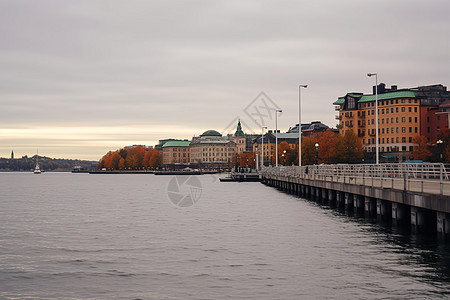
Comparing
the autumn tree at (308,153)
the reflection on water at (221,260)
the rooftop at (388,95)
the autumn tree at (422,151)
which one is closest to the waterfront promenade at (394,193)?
the reflection on water at (221,260)

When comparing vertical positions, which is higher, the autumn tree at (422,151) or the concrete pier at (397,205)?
the autumn tree at (422,151)

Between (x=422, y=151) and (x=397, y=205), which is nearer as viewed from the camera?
(x=397, y=205)

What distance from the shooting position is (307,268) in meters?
26.7

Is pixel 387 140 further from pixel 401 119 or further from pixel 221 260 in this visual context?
pixel 221 260

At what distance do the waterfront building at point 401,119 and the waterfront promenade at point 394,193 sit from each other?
88.9 metres

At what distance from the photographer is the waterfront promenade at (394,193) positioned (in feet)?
103

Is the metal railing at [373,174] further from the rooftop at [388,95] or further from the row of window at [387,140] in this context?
the rooftop at [388,95]

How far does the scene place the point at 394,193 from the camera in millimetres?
36969

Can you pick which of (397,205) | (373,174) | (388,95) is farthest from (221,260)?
(388,95)

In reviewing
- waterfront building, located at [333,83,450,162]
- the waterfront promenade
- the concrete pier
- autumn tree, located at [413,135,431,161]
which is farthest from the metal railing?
waterfront building, located at [333,83,450,162]

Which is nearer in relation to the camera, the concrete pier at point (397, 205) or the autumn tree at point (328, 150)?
the concrete pier at point (397, 205)

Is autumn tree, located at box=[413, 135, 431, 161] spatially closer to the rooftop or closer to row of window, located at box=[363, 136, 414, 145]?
row of window, located at box=[363, 136, 414, 145]

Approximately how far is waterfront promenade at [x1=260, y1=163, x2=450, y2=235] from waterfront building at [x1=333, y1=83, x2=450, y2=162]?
88.9 metres

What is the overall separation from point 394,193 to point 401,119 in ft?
440
